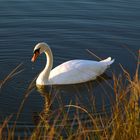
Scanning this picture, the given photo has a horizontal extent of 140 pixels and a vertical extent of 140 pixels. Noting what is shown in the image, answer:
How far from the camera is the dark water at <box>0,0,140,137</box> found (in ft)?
37.7

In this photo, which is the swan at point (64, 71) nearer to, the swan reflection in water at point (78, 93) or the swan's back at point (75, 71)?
the swan's back at point (75, 71)

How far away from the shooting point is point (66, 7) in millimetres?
15992

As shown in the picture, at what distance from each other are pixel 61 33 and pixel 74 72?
8.78 ft

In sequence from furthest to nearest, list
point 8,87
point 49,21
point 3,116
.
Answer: point 49,21 < point 8,87 < point 3,116

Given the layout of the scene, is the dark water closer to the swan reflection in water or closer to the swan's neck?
the swan reflection in water

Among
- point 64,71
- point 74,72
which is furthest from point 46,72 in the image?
point 74,72

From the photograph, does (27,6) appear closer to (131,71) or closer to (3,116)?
(131,71)

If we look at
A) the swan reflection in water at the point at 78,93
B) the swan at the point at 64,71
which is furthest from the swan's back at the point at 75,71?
the swan reflection in water at the point at 78,93

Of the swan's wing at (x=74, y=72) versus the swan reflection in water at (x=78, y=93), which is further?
the swan's wing at (x=74, y=72)

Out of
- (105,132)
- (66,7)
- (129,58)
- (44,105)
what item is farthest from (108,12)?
(105,132)

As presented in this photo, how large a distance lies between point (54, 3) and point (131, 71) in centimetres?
540

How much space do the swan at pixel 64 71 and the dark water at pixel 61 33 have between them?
1.00 feet

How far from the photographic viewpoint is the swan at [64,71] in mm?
11555

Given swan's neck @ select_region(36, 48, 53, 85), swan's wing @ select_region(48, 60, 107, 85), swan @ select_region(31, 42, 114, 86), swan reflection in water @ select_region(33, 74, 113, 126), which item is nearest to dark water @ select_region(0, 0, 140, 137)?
swan reflection in water @ select_region(33, 74, 113, 126)
